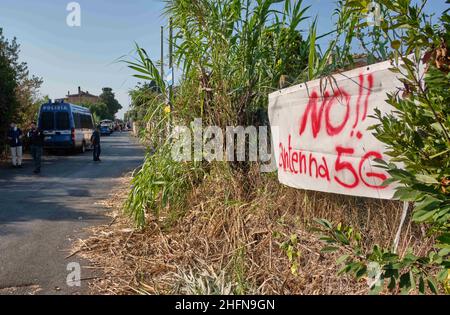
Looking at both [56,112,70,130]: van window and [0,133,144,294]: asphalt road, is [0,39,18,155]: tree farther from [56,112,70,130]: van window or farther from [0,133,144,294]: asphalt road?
[0,133,144,294]: asphalt road

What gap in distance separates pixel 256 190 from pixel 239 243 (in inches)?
26.7

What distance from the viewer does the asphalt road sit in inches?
148

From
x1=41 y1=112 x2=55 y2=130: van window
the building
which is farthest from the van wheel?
the building

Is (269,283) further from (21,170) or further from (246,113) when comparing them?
(21,170)

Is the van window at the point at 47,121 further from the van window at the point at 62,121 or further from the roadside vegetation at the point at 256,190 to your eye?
the roadside vegetation at the point at 256,190

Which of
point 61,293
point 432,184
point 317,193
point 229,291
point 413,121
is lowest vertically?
point 61,293

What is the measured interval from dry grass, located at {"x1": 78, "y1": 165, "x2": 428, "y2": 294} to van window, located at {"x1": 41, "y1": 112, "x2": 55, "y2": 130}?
48.3 feet

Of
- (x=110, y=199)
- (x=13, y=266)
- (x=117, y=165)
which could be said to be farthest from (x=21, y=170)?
(x=13, y=266)

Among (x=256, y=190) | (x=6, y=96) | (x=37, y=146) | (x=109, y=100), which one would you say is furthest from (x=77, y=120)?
(x=109, y=100)

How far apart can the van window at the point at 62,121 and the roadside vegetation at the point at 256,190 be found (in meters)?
13.6

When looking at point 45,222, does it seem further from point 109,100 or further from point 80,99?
point 109,100

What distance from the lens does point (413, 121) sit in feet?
5.06

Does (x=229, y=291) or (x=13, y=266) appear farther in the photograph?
(x=13, y=266)

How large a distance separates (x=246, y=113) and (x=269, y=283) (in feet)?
6.46
